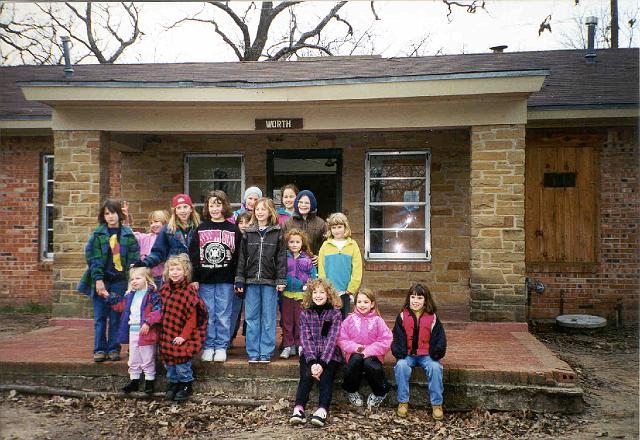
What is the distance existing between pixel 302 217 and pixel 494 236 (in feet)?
9.01

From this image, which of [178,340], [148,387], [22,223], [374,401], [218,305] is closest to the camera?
[178,340]

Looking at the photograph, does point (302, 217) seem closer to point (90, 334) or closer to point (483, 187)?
point (483, 187)

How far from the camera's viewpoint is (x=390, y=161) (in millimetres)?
9141

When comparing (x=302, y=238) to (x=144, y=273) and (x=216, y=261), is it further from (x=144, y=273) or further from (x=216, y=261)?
(x=144, y=273)

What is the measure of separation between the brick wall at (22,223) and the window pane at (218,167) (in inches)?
103

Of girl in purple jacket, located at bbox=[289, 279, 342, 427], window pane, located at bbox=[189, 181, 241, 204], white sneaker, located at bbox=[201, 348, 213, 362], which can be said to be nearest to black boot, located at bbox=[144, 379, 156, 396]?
white sneaker, located at bbox=[201, 348, 213, 362]

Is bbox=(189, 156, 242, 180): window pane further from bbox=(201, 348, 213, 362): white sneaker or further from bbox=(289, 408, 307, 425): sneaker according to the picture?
bbox=(289, 408, 307, 425): sneaker

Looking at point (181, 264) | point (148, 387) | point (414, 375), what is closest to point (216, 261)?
point (181, 264)

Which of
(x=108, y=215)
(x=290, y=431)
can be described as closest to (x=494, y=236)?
(x=290, y=431)

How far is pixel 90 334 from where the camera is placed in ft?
22.6

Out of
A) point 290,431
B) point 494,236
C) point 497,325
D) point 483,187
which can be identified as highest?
point 483,187

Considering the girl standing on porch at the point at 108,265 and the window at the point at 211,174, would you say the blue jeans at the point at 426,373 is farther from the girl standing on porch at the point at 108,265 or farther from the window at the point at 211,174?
the window at the point at 211,174

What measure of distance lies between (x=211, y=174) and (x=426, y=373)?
18.4 ft

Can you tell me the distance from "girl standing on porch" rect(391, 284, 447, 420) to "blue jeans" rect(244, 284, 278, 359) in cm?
112
